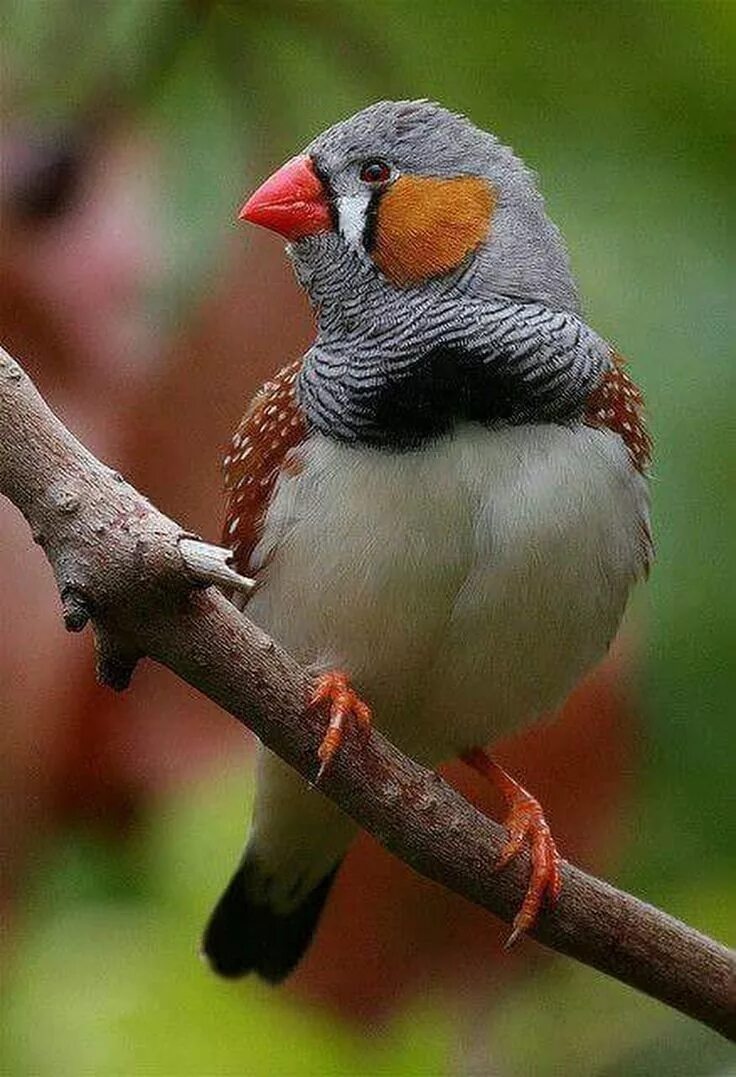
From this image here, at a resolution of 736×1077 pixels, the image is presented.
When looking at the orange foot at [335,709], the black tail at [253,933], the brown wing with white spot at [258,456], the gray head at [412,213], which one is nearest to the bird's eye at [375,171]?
the gray head at [412,213]

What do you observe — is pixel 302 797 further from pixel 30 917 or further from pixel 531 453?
pixel 531 453

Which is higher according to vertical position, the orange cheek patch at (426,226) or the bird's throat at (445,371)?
the orange cheek patch at (426,226)

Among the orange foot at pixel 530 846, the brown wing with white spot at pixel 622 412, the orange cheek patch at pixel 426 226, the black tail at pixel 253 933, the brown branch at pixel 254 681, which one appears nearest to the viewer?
the brown branch at pixel 254 681

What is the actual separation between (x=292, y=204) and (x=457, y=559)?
0.66 m

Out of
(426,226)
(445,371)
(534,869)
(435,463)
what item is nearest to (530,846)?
(534,869)

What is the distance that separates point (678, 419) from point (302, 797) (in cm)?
87

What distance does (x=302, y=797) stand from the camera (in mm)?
3242

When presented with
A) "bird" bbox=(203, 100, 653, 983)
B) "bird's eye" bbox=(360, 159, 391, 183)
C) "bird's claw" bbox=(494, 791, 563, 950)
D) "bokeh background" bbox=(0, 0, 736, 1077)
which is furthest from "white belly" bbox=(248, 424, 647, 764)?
"bird's eye" bbox=(360, 159, 391, 183)

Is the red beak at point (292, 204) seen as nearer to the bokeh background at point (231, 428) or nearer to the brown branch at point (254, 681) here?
the bokeh background at point (231, 428)

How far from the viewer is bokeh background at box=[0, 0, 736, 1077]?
2945 mm

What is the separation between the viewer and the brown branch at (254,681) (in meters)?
2.11

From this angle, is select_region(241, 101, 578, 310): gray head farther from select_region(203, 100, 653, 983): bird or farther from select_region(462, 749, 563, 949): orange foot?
select_region(462, 749, 563, 949): orange foot

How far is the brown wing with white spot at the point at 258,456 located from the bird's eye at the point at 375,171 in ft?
1.06

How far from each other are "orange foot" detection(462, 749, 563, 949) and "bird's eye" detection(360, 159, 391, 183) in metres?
0.99
